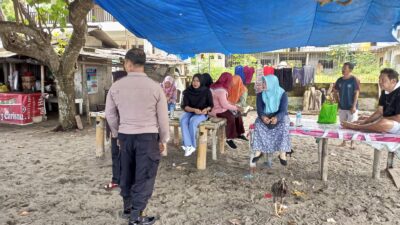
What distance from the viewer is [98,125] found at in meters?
5.85

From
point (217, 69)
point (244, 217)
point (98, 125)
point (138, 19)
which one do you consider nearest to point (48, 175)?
point (98, 125)

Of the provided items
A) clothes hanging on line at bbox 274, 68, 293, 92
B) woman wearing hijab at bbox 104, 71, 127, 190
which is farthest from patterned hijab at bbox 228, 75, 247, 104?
clothes hanging on line at bbox 274, 68, 293, 92

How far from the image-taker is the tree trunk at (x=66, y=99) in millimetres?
8219

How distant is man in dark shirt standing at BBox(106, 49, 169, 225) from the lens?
10.0ft

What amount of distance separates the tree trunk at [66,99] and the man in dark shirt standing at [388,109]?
270 inches

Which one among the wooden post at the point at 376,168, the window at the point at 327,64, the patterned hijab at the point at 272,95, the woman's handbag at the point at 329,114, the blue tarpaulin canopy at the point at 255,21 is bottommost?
the wooden post at the point at 376,168

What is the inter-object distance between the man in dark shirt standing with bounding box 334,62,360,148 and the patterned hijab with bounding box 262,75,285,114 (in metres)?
2.22

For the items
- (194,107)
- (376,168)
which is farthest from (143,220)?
(376,168)

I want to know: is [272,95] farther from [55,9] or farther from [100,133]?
[55,9]

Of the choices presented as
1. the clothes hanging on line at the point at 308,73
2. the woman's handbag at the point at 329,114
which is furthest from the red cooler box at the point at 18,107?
the clothes hanging on line at the point at 308,73

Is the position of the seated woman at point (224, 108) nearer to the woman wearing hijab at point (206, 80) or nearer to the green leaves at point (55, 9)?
the woman wearing hijab at point (206, 80)

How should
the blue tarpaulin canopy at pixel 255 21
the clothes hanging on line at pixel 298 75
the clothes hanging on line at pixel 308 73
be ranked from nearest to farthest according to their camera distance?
the blue tarpaulin canopy at pixel 255 21, the clothes hanging on line at pixel 308 73, the clothes hanging on line at pixel 298 75

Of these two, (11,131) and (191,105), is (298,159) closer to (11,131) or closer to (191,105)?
(191,105)

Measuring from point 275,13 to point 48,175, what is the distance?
433 cm
